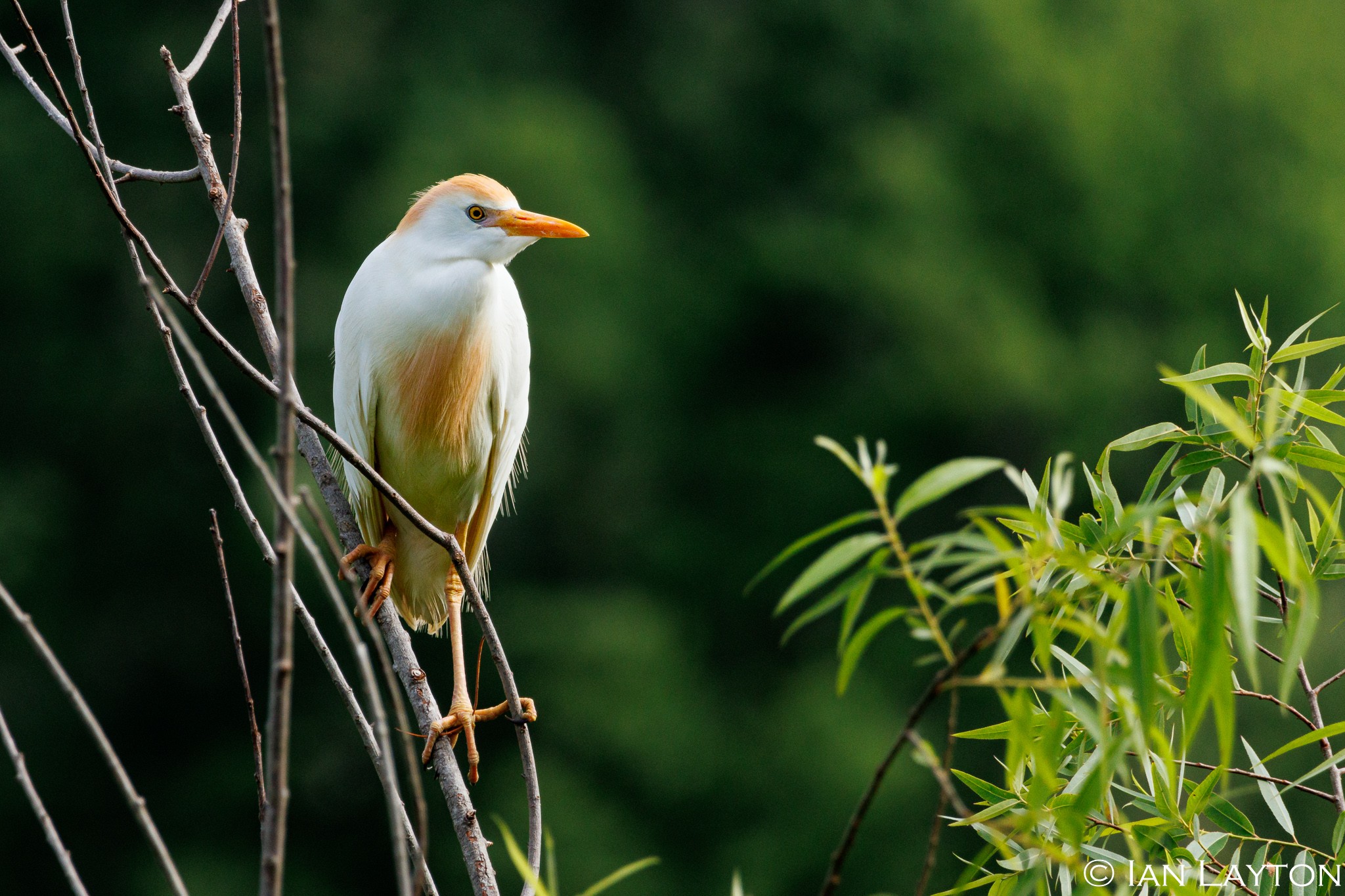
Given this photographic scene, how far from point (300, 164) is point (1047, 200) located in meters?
6.22

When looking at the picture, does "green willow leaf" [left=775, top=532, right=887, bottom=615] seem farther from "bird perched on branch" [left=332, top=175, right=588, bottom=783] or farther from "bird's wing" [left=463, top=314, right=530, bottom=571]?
"bird's wing" [left=463, top=314, right=530, bottom=571]

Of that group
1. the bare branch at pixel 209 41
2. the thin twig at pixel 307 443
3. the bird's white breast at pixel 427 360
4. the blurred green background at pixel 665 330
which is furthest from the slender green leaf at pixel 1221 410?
the blurred green background at pixel 665 330

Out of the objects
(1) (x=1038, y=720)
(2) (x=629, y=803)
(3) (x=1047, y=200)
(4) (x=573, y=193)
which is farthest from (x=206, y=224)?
(1) (x=1038, y=720)

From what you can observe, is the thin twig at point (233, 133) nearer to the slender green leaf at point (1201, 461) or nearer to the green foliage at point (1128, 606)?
the green foliage at point (1128, 606)

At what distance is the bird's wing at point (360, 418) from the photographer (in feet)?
Answer: 8.19

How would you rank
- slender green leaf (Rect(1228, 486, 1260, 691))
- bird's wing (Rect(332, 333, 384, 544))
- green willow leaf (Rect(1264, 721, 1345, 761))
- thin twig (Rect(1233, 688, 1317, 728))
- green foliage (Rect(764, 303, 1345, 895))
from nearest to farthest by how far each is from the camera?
1. slender green leaf (Rect(1228, 486, 1260, 691))
2. green foliage (Rect(764, 303, 1345, 895))
3. thin twig (Rect(1233, 688, 1317, 728))
4. green willow leaf (Rect(1264, 721, 1345, 761))
5. bird's wing (Rect(332, 333, 384, 544))

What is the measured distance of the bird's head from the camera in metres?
2.44

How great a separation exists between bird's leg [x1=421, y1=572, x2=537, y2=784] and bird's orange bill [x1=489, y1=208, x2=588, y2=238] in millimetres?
749

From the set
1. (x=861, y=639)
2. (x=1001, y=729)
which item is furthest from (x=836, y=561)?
(x=1001, y=729)

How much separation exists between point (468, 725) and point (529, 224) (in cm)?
97

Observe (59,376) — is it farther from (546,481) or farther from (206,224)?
(546,481)

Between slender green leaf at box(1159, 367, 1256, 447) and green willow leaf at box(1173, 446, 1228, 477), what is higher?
slender green leaf at box(1159, 367, 1256, 447)

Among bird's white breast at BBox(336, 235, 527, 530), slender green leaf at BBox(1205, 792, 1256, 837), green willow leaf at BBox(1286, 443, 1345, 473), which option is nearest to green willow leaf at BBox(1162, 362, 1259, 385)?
green willow leaf at BBox(1286, 443, 1345, 473)

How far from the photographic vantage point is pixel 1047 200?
10.8m
